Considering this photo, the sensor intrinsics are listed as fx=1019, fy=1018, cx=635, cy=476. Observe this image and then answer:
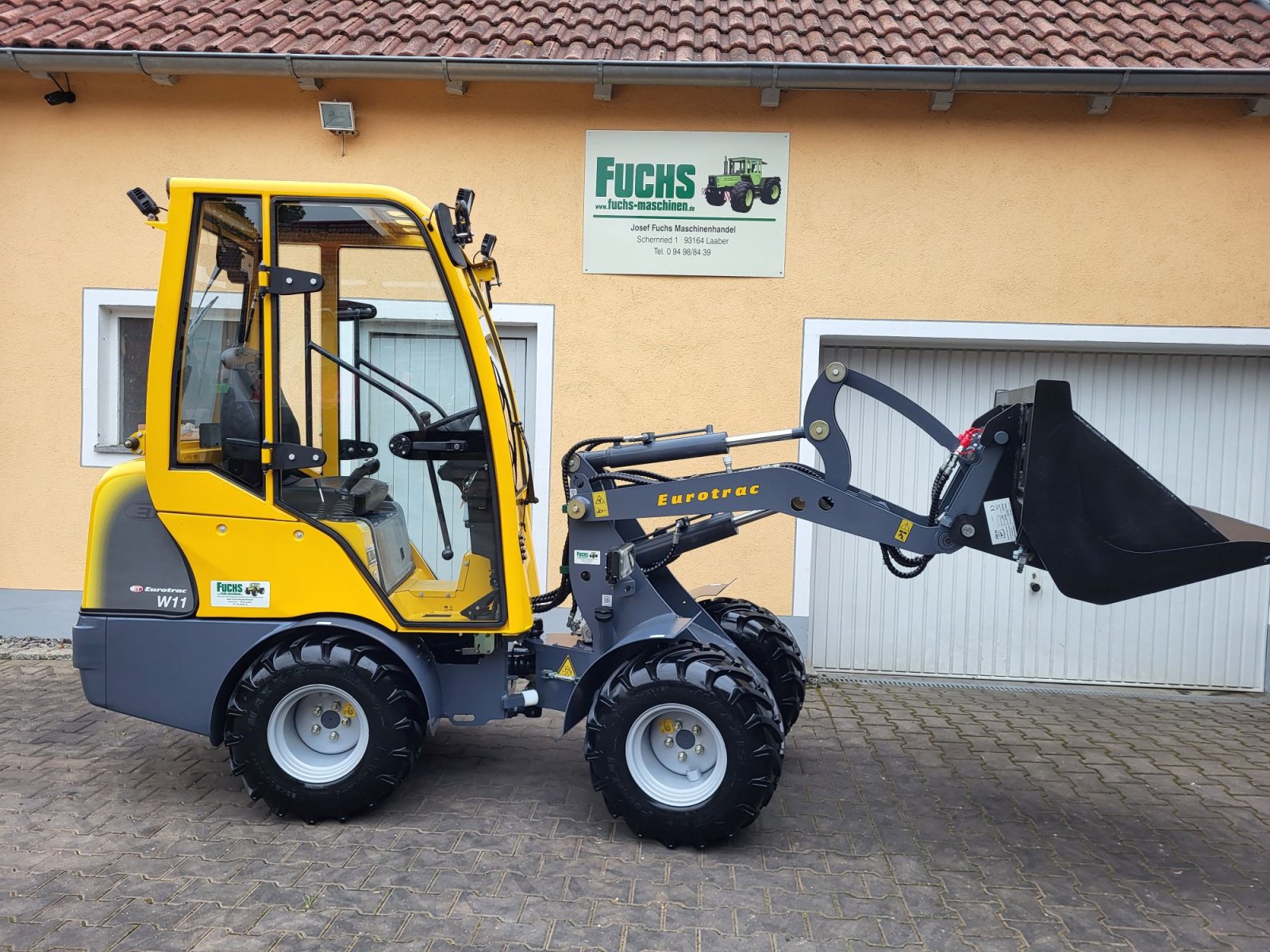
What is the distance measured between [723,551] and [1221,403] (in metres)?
3.64

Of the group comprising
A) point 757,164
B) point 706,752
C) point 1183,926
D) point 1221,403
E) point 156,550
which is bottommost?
point 1183,926

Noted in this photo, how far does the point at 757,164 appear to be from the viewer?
6816mm

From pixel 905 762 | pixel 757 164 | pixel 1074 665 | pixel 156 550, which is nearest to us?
pixel 156 550

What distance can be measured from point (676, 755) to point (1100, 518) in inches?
75.7

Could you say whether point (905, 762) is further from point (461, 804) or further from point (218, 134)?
point (218, 134)

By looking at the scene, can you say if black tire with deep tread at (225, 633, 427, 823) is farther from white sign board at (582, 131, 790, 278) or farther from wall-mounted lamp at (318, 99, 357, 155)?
wall-mounted lamp at (318, 99, 357, 155)

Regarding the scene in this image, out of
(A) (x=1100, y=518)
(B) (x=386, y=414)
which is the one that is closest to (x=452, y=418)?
(B) (x=386, y=414)

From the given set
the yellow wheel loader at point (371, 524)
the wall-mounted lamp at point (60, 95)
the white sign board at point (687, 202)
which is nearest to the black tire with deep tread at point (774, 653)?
the yellow wheel loader at point (371, 524)

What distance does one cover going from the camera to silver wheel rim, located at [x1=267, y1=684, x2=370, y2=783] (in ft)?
13.8

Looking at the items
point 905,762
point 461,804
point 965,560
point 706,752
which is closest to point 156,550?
point 461,804

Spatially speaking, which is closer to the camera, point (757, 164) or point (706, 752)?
point (706, 752)

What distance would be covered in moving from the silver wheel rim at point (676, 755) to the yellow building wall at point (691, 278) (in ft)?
9.52

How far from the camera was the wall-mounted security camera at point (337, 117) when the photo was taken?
22.2 ft

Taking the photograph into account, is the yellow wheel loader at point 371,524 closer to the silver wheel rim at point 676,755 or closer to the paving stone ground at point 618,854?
the silver wheel rim at point 676,755
